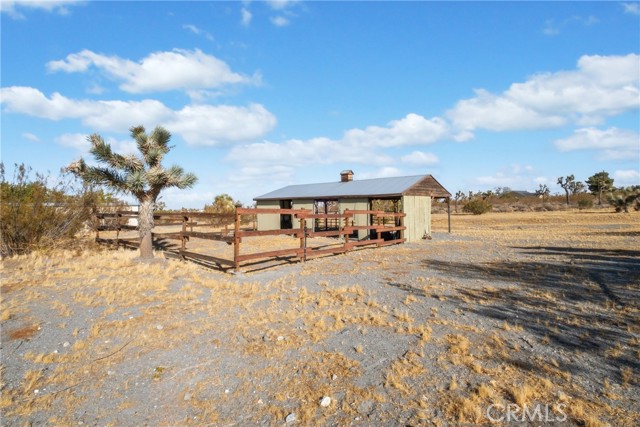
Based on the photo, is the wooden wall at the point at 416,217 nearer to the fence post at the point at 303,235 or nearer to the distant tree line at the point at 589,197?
the fence post at the point at 303,235

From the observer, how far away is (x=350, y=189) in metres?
22.6

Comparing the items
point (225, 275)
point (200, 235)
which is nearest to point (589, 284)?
point (225, 275)

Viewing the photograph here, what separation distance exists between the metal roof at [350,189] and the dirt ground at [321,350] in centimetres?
1119

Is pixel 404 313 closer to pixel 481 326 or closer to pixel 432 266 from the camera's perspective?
pixel 481 326

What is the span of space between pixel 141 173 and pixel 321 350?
1063 centimetres

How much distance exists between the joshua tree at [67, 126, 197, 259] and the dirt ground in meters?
3.94

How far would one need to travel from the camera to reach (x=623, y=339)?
500 centimetres

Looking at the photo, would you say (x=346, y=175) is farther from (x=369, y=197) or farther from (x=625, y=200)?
(x=625, y=200)

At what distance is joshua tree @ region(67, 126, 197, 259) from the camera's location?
12164 mm

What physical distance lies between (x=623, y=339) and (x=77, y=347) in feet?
26.8

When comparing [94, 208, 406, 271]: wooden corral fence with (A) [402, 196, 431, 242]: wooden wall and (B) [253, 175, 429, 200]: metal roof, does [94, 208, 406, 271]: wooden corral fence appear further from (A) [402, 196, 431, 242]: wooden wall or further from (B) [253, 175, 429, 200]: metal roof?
(B) [253, 175, 429, 200]: metal roof

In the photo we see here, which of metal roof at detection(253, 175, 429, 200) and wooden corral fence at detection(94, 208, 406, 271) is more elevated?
metal roof at detection(253, 175, 429, 200)

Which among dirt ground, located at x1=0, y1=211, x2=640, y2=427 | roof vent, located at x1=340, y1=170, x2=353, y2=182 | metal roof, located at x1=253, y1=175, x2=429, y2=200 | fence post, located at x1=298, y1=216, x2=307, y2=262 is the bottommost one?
dirt ground, located at x1=0, y1=211, x2=640, y2=427

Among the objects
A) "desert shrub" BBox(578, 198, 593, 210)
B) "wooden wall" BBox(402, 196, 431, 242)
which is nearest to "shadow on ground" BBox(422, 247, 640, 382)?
"wooden wall" BBox(402, 196, 431, 242)
